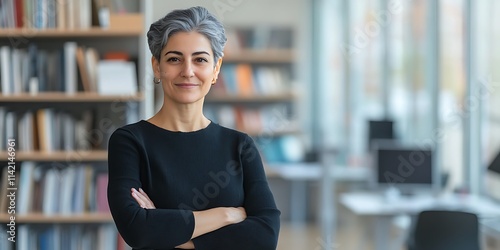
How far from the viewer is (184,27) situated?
5.94 ft

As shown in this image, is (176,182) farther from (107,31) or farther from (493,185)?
(493,185)

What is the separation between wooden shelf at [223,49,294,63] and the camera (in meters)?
10.7

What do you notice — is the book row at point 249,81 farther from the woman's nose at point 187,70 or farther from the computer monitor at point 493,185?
the woman's nose at point 187,70

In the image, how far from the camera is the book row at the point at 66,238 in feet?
16.4

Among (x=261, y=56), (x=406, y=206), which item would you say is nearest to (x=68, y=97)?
(x=406, y=206)

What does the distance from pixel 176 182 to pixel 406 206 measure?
4604 millimetres

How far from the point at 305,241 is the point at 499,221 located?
336 centimetres

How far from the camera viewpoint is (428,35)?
27.6 ft

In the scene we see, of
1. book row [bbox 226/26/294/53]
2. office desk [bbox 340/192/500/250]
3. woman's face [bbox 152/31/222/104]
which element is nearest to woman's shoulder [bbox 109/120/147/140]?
woman's face [bbox 152/31/222/104]

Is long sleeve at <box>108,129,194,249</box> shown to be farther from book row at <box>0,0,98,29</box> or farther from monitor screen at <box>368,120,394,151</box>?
monitor screen at <box>368,120,394,151</box>

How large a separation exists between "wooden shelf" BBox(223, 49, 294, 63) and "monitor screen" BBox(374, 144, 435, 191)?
13.9 ft

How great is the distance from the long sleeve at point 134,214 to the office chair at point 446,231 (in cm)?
349

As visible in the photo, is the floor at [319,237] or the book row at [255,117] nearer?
the floor at [319,237]

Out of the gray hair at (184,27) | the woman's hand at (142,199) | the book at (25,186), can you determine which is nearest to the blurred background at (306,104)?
the book at (25,186)
